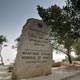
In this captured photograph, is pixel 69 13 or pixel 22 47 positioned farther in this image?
pixel 69 13

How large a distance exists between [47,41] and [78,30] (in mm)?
4881

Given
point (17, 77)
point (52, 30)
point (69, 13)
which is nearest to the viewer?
point (17, 77)

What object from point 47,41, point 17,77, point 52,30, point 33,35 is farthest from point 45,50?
point 52,30

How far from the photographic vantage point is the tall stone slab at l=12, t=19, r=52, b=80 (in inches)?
336

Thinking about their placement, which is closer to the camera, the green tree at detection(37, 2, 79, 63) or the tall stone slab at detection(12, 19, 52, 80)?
the tall stone slab at detection(12, 19, 52, 80)

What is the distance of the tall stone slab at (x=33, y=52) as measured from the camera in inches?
336

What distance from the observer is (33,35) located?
9.32 m

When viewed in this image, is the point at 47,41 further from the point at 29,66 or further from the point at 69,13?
the point at 69,13

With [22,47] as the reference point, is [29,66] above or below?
below

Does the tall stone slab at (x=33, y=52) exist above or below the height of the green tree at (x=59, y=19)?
below

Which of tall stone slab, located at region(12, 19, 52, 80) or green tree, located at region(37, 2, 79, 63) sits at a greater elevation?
green tree, located at region(37, 2, 79, 63)

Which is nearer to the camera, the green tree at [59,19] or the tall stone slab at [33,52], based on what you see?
the tall stone slab at [33,52]

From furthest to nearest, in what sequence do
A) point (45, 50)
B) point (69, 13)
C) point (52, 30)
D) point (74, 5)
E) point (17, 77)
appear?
point (52, 30)
point (69, 13)
point (74, 5)
point (45, 50)
point (17, 77)

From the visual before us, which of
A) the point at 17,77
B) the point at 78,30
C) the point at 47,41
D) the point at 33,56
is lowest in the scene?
the point at 17,77
